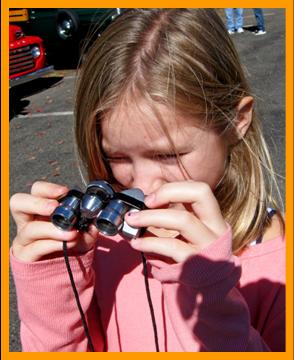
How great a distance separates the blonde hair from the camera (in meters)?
1.20

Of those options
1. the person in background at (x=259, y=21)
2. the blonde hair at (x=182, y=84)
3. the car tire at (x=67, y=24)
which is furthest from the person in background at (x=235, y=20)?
the blonde hair at (x=182, y=84)

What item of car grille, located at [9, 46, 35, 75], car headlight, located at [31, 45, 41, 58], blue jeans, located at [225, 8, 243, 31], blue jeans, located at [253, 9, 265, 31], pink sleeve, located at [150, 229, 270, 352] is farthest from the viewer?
blue jeans, located at [225, 8, 243, 31]

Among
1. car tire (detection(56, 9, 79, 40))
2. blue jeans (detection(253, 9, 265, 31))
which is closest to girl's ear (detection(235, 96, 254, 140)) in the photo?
car tire (detection(56, 9, 79, 40))

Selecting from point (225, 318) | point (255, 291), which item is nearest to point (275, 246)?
point (255, 291)

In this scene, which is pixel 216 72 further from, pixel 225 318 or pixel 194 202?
pixel 225 318

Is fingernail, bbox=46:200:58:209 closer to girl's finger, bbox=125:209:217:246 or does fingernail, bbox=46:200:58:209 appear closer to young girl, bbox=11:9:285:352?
young girl, bbox=11:9:285:352

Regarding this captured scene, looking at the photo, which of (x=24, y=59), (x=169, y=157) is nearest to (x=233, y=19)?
(x=24, y=59)

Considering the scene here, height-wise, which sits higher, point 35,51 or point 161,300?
point 35,51

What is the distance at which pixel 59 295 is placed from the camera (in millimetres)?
1173

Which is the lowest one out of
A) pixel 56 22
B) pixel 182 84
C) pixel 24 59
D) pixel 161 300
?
pixel 161 300

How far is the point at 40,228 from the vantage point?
1.10m

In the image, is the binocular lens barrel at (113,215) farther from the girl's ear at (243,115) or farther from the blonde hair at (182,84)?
the girl's ear at (243,115)

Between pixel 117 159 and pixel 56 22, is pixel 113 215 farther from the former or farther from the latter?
pixel 56 22

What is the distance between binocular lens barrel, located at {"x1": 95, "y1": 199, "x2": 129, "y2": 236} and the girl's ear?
0.48 metres
